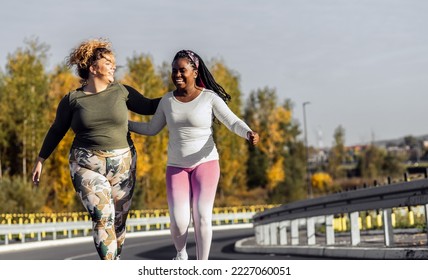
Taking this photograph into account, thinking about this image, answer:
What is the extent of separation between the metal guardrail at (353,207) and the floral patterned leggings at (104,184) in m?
6.10

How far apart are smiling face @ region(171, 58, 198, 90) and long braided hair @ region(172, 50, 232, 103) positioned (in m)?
0.02

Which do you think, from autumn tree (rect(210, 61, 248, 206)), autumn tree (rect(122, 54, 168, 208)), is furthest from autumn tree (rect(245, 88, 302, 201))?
autumn tree (rect(122, 54, 168, 208))

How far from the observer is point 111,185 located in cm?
628

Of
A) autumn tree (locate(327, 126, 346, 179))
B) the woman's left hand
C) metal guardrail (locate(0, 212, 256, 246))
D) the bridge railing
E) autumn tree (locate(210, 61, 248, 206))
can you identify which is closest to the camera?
the woman's left hand

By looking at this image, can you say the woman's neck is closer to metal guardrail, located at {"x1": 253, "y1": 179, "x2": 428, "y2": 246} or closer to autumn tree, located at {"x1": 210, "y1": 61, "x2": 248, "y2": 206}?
metal guardrail, located at {"x1": 253, "y1": 179, "x2": 428, "y2": 246}

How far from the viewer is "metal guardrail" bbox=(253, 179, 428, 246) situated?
12.2 m

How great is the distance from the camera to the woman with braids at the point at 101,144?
619 cm

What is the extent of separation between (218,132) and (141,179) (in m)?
12.3

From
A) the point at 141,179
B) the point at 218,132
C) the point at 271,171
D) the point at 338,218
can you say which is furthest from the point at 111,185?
the point at 271,171

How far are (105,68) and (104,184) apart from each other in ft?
2.26

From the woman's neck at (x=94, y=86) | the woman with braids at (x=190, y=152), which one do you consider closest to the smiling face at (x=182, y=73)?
the woman with braids at (x=190, y=152)

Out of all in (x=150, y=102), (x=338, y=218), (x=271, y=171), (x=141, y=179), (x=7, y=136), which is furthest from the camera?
(x=271, y=171)

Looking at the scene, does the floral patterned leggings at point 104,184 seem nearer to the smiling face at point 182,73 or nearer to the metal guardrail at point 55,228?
the smiling face at point 182,73
